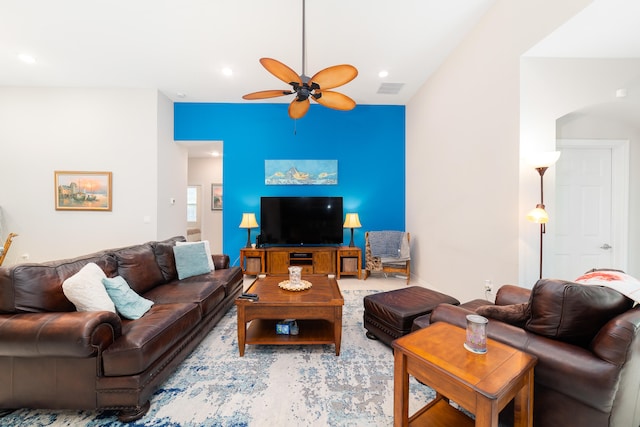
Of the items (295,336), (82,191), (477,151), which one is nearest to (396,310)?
(295,336)

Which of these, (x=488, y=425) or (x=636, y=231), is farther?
(x=636, y=231)

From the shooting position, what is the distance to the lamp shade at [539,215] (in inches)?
80.6

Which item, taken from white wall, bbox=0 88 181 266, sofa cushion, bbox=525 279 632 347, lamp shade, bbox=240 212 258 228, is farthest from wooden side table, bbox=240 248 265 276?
sofa cushion, bbox=525 279 632 347

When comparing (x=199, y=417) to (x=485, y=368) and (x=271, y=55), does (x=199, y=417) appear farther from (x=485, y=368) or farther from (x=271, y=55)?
(x=271, y=55)

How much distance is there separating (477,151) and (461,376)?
257cm

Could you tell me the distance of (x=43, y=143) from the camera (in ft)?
13.5

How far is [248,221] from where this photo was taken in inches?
180

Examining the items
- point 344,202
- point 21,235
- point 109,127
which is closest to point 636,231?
point 344,202

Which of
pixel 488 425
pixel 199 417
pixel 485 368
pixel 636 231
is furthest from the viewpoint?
pixel 636 231

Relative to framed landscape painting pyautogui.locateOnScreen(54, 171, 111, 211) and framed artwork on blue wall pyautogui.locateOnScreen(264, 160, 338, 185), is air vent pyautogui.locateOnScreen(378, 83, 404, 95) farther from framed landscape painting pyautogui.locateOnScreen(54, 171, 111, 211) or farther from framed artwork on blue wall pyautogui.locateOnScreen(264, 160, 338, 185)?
framed landscape painting pyautogui.locateOnScreen(54, 171, 111, 211)

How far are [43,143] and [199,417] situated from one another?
5256mm

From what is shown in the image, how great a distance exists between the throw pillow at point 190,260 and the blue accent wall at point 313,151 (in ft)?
5.87

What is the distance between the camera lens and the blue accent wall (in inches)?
191

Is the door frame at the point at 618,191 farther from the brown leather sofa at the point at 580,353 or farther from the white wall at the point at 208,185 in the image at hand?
the white wall at the point at 208,185
